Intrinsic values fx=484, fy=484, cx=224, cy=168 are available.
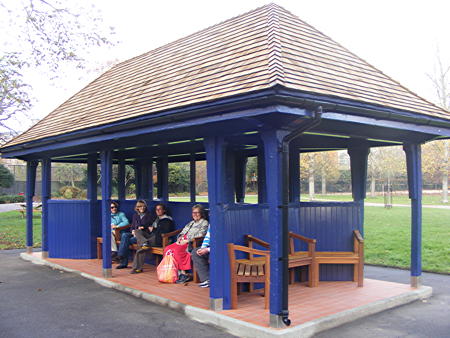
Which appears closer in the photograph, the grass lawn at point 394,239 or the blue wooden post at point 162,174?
the grass lawn at point 394,239

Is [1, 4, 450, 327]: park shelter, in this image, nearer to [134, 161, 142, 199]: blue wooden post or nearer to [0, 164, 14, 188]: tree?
[134, 161, 142, 199]: blue wooden post

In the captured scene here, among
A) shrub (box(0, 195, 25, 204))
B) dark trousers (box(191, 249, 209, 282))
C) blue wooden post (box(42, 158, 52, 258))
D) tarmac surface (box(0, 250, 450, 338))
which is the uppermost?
blue wooden post (box(42, 158, 52, 258))

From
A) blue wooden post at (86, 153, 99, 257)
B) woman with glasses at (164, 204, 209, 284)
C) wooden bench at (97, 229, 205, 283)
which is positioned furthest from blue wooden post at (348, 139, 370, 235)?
blue wooden post at (86, 153, 99, 257)

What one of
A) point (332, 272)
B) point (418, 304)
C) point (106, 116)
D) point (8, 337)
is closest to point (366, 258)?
point (332, 272)

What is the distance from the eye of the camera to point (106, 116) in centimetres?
834

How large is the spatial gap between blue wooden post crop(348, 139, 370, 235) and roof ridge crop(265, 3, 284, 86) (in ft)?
8.41

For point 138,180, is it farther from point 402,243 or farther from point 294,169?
point 402,243

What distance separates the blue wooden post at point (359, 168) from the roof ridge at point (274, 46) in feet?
8.41

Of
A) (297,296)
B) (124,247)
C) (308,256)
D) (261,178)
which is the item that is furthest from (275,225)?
(124,247)

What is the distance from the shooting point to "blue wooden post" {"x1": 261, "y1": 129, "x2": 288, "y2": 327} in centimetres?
554

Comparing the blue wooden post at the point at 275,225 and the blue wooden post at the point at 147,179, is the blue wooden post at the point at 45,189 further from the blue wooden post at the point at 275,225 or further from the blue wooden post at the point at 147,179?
the blue wooden post at the point at 275,225

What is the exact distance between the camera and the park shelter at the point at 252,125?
18.3 feet

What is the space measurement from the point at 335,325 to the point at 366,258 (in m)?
5.46

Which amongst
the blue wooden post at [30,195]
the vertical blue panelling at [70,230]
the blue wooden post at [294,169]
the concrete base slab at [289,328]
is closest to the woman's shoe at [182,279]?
the concrete base slab at [289,328]
